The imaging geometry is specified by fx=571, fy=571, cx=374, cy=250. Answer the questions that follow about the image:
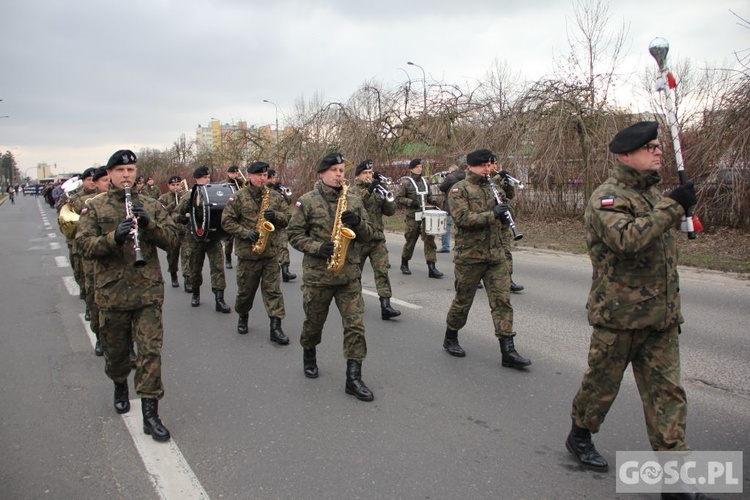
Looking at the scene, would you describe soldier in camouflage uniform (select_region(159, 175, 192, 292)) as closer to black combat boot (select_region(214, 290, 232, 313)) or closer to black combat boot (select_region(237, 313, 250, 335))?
black combat boot (select_region(214, 290, 232, 313))

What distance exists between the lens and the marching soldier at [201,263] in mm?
8047

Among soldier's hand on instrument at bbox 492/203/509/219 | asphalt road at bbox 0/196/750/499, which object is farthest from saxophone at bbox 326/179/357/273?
soldier's hand on instrument at bbox 492/203/509/219

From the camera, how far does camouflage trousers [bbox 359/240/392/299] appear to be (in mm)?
7398

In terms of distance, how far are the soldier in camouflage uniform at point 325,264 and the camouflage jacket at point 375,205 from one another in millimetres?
1627

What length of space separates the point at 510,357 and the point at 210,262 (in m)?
4.79

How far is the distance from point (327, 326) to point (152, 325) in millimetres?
2914

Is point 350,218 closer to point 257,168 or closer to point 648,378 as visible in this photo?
point 648,378

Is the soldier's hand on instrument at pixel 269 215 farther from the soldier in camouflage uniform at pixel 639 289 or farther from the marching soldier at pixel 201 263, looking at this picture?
the soldier in camouflage uniform at pixel 639 289

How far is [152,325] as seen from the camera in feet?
13.6

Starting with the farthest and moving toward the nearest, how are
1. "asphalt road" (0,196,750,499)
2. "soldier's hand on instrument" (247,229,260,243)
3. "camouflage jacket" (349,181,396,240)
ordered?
"camouflage jacket" (349,181,396,240)
"soldier's hand on instrument" (247,229,260,243)
"asphalt road" (0,196,750,499)

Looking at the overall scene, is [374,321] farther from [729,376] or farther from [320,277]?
[729,376]

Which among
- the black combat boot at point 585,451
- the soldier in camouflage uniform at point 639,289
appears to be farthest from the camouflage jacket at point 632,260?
the black combat boot at point 585,451

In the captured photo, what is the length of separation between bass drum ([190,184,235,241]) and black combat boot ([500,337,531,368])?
14.0 ft

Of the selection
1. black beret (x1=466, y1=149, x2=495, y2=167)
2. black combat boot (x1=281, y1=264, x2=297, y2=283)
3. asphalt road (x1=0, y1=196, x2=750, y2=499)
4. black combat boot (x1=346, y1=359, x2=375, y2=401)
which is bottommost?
asphalt road (x1=0, y1=196, x2=750, y2=499)
